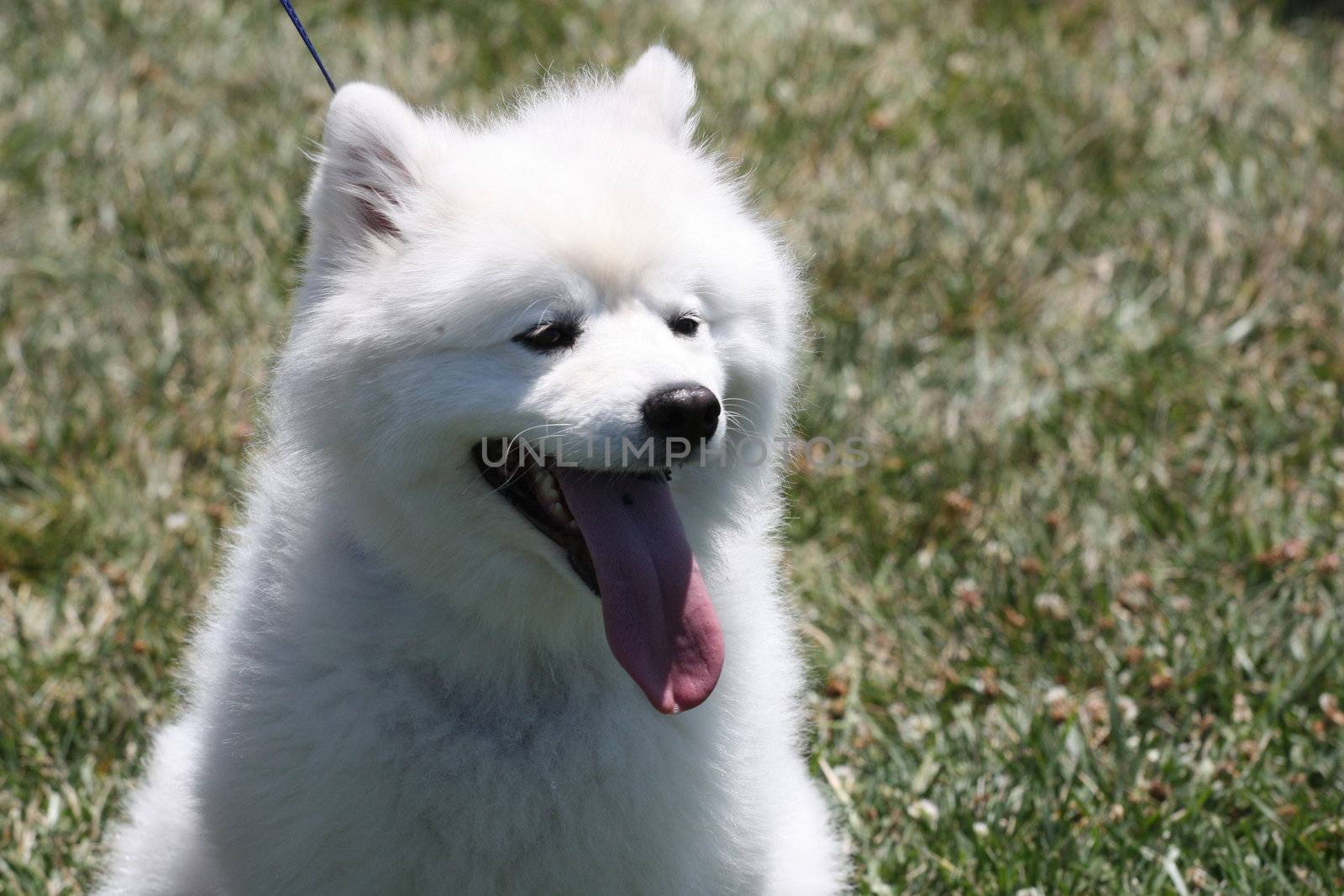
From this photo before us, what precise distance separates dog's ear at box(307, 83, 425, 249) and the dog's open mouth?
1.69 feet

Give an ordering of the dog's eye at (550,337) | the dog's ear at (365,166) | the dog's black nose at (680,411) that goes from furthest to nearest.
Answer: the dog's ear at (365,166)
the dog's eye at (550,337)
the dog's black nose at (680,411)

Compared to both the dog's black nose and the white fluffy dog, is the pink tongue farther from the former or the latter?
the dog's black nose

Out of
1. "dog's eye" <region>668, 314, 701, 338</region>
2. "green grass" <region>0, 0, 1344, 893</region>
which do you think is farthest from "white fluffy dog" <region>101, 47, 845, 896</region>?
"green grass" <region>0, 0, 1344, 893</region>

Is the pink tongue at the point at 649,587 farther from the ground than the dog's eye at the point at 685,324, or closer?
closer

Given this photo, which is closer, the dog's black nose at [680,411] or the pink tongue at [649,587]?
the dog's black nose at [680,411]

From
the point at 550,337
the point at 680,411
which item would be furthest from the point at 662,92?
the point at 680,411

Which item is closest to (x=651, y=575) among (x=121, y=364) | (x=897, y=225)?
(x=121, y=364)

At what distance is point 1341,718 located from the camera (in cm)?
380

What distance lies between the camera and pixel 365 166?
2.70 meters

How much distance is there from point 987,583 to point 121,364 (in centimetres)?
331

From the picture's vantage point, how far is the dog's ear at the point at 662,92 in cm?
298

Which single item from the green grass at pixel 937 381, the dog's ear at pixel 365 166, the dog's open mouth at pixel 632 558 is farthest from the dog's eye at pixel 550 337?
the green grass at pixel 937 381

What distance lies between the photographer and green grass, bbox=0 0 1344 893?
373 centimetres

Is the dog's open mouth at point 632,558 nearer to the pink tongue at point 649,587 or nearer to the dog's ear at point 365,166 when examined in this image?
the pink tongue at point 649,587
